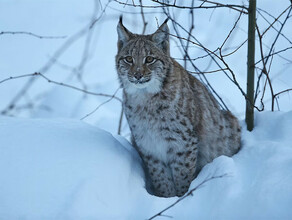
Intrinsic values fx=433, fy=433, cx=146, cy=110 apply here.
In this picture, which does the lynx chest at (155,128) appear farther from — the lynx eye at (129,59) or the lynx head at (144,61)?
the lynx eye at (129,59)

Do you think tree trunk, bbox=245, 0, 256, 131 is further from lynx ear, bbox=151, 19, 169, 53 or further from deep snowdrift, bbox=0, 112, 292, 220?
lynx ear, bbox=151, 19, 169, 53

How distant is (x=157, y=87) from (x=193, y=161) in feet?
2.40

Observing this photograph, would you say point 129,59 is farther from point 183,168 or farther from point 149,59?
point 183,168

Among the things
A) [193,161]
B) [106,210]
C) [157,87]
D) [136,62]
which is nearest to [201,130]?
[193,161]

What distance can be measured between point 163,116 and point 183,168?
51 cm

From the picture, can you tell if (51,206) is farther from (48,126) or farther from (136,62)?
(136,62)

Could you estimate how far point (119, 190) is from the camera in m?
3.10

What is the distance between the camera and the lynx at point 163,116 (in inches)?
147

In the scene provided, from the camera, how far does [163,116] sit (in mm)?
3730

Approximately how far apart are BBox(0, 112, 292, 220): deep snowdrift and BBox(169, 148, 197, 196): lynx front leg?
9.6 inches

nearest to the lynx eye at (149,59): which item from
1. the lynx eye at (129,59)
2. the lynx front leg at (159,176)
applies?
the lynx eye at (129,59)

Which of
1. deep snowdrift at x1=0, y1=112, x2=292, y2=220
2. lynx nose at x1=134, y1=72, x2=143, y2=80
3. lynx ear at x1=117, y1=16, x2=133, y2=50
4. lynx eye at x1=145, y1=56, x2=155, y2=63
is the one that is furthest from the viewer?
lynx ear at x1=117, y1=16, x2=133, y2=50

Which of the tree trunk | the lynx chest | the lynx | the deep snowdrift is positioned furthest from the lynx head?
the tree trunk

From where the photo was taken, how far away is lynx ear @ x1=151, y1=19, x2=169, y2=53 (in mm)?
3771
